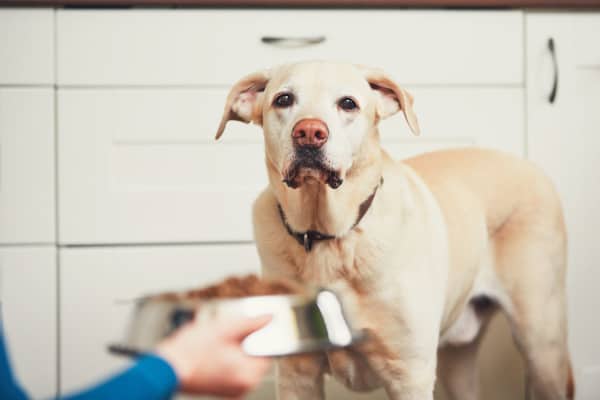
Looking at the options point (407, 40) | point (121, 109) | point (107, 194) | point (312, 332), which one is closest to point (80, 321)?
point (107, 194)

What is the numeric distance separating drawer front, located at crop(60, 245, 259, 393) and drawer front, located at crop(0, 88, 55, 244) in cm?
10

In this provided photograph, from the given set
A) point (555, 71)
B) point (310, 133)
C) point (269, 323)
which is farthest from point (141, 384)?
point (555, 71)

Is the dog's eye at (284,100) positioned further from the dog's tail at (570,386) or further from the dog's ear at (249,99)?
the dog's tail at (570,386)

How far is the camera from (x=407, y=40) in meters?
1.91

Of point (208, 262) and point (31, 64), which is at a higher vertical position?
point (31, 64)

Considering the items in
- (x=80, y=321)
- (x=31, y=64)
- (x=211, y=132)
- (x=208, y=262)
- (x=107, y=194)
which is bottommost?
(x=80, y=321)

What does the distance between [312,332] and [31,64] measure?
4.81 ft

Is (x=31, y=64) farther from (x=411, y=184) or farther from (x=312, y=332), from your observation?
(x=312, y=332)

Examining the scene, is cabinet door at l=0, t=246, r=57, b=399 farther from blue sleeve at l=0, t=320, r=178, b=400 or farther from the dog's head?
blue sleeve at l=0, t=320, r=178, b=400

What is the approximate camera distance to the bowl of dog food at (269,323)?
52cm

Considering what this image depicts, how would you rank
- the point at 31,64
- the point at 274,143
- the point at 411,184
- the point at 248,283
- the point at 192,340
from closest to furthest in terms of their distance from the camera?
the point at 192,340, the point at 248,283, the point at 274,143, the point at 411,184, the point at 31,64

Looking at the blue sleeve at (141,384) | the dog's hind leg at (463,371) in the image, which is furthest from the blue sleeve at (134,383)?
the dog's hind leg at (463,371)

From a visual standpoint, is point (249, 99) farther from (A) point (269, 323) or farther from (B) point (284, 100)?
(A) point (269, 323)

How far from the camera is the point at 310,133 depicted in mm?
1210
